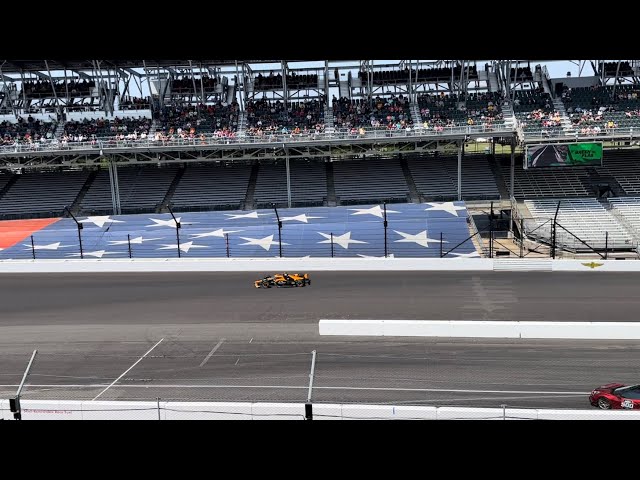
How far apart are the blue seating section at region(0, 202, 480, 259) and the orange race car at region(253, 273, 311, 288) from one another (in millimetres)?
3684

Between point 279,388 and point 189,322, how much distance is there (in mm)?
6548

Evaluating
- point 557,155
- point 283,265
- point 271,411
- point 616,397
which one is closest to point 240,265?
point 283,265

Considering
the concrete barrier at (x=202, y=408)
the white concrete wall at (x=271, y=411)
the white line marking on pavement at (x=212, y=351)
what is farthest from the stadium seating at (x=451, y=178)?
the concrete barrier at (x=202, y=408)

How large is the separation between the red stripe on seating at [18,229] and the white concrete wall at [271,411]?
20.3 m

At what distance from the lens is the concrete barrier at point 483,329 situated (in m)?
15.6

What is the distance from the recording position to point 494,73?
39.3 meters

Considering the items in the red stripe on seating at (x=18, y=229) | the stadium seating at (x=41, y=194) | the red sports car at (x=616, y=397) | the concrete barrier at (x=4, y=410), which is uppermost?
the stadium seating at (x=41, y=194)

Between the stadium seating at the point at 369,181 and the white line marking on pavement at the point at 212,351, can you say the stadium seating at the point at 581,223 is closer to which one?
the stadium seating at the point at 369,181

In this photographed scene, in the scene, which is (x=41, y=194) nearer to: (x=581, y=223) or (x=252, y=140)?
(x=252, y=140)

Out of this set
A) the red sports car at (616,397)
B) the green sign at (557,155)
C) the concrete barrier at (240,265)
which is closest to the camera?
the red sports car at (616,397)

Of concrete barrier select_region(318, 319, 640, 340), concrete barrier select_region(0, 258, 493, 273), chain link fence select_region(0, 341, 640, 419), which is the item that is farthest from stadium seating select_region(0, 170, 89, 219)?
concrete barrier select_region(318, 319, 640, 340)

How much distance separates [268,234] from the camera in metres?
28.2

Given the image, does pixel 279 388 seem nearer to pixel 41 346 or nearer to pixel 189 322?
pixel 189 322
